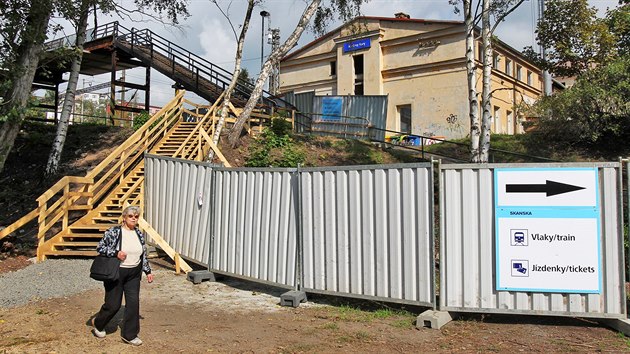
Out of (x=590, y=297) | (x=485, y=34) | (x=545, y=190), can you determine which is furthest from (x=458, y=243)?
(x=485, y=34)

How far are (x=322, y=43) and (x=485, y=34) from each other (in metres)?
24.8

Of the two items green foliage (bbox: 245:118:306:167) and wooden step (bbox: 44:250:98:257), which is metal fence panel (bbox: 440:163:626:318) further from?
green foliage (bbox: 245:118:306:167)

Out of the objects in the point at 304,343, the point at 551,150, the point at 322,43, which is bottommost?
the point at 304,343

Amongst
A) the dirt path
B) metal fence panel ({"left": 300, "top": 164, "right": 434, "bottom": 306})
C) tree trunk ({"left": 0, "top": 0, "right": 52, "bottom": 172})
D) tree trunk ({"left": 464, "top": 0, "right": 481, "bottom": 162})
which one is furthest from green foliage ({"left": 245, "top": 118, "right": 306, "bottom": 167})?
the dirt path

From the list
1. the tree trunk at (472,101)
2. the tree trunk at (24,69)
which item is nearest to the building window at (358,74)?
the tree trunk at (472,101)

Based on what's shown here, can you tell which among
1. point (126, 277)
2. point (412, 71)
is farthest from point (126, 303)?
point (412, 71)

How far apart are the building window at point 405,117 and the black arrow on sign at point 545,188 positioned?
25974 mm

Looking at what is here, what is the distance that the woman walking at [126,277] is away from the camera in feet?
16.6

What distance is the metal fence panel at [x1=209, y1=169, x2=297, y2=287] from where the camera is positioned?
680 centimetres

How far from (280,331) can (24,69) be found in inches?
A: 294

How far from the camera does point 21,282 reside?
7891 millimetres

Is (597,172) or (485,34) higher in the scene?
(485,34)

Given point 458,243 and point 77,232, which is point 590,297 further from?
point 77,232

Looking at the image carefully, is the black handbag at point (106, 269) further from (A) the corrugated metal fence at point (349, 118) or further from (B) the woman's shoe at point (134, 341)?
(A) the corrugated metal fence at point (349, 118)
